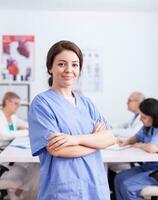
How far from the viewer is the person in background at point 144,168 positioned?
2.23 m

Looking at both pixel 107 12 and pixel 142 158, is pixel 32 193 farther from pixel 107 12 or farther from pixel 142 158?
pixel 107 12

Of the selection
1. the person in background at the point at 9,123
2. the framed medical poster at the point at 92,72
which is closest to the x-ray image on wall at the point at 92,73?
the framed medical poster at the point at 92,72

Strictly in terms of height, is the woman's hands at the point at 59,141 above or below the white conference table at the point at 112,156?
above

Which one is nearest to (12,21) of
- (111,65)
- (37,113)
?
(111,65)

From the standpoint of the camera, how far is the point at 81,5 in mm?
4102

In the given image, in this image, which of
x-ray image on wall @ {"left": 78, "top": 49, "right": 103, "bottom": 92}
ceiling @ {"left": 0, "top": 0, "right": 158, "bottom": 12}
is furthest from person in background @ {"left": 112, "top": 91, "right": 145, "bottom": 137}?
ceiling @ {"left": 0, "top": 0, "right": 158, "bottom": 12}

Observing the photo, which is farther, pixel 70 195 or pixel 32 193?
pixel 32 193

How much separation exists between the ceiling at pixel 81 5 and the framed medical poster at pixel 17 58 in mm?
446

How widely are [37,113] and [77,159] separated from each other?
0.80 feet

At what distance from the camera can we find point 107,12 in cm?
443

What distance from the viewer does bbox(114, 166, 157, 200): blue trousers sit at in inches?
86.7

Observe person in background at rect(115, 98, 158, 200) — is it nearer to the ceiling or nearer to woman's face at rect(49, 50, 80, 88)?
woman's face at rect(49, 50, 80, 88)

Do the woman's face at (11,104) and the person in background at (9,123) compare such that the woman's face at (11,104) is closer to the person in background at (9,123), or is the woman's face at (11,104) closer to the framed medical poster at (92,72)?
the person in background at (9,123)

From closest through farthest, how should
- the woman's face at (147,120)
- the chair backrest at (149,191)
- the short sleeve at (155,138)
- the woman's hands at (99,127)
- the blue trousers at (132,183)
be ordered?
1. the woman's hands at (99,127)
2. the chair backrest at (149,191)
3. the blue trousers at (132,183)
4. the short sleeve at (155,138)
5. the woman's face at (147,120)
